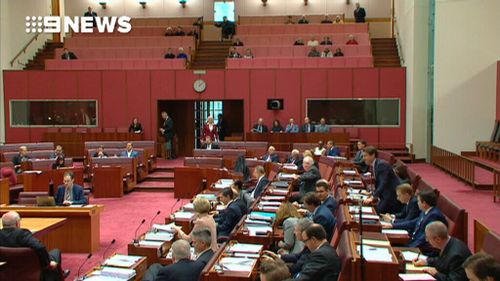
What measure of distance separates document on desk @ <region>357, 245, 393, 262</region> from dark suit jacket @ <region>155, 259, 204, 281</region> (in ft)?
4.79

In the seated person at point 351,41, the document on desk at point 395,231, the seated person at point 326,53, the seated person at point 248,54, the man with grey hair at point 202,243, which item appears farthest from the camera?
the seated person at point 351,41

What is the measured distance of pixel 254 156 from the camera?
1627 cm

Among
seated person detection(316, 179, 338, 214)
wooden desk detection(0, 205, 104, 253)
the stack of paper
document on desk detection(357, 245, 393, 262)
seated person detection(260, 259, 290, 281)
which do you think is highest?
seated person detection(316, 179, 338, 214)

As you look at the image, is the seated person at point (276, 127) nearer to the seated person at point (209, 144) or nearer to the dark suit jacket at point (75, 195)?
the seated person at point (209, 144)

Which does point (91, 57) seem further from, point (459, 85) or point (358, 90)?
point (459, 85)

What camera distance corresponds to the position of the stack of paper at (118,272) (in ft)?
18.1

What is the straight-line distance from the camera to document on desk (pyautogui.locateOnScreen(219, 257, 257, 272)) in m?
5.09

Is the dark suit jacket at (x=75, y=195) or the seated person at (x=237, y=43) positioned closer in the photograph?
the dark suit jacket at (x=75, y=195)

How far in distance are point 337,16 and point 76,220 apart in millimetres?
19885

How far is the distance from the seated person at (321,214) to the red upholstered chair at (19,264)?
119 inches

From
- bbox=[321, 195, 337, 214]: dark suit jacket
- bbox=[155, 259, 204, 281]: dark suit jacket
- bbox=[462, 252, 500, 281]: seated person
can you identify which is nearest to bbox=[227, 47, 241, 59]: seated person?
bbox=[321, 195, 337, 214]: dark suit jacket

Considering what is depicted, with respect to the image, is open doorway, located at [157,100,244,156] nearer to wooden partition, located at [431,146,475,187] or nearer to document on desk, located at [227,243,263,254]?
wooden partition, located at [431,146,475,187]

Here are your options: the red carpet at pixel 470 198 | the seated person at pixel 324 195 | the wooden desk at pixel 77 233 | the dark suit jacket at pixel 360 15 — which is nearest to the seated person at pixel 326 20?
the dark suit jacket at pixel 360 15

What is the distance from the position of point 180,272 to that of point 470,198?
347 inches
